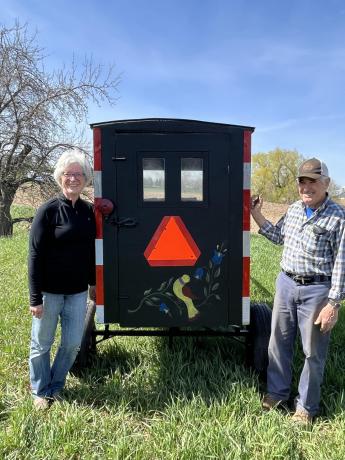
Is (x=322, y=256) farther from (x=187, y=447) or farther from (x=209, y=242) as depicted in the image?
(x=187, y=447)

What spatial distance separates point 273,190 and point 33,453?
60481 mm

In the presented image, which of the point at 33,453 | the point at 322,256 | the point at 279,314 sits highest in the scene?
the point at 322,256

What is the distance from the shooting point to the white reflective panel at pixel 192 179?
3381 mm

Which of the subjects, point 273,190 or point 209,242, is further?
point 273,190

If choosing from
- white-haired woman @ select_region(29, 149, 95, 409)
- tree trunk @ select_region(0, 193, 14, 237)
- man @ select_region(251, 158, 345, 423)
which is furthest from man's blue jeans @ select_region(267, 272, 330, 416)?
tree trunk @ select_region(0, 193, 14, 237)

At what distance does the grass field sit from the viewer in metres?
2.65

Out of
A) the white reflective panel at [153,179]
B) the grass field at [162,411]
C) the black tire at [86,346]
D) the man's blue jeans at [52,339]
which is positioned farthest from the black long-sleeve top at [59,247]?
the grass field at [162,411]

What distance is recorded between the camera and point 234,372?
366 centimetres

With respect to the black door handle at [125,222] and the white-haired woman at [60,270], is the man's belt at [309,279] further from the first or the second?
the white-haired woman at [60,270]

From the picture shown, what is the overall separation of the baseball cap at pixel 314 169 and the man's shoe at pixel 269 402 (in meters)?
1.78

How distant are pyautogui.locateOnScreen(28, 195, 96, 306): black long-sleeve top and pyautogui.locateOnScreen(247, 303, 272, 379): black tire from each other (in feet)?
5.32

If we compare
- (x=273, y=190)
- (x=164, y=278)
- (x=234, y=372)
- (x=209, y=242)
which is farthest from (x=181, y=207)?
(x=273, y=190)

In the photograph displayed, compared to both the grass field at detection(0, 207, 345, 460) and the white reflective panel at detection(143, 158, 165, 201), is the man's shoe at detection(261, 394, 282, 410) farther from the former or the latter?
the white reflective panel at detection(143, 158, 165, 201)

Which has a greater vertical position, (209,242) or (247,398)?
(209,242)
